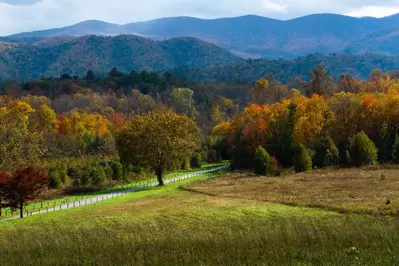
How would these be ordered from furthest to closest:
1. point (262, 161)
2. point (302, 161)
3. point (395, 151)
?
point (262, 161), point (395, 151), point (302, 161)

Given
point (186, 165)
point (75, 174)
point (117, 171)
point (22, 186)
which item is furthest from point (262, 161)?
point (22, 186)

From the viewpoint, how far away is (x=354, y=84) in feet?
380

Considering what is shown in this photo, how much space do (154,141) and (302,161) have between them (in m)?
20.6

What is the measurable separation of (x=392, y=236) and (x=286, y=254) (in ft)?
12.0

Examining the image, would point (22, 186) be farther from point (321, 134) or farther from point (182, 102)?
point (182, 102)

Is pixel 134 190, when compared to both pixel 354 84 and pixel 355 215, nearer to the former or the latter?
pixel 355 215

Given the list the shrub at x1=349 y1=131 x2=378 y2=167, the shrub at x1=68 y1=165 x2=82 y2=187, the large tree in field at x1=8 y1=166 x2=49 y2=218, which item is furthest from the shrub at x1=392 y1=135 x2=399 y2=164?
the large tree in field at x1=8 y1=166 x2=49 y2=218

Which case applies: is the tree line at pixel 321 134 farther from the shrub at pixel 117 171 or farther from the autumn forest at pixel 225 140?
the shrub at pixel 117 171

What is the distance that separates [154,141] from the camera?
63.4 metres

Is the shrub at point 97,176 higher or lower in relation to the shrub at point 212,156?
higher

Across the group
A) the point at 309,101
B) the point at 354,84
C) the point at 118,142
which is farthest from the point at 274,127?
the point at 354,84

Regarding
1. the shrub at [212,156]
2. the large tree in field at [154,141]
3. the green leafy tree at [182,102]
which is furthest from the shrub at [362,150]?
the green leafy tree at [182,102]

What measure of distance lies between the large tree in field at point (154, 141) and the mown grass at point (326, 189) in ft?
18.9

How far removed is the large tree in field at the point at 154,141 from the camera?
63.4 meters
